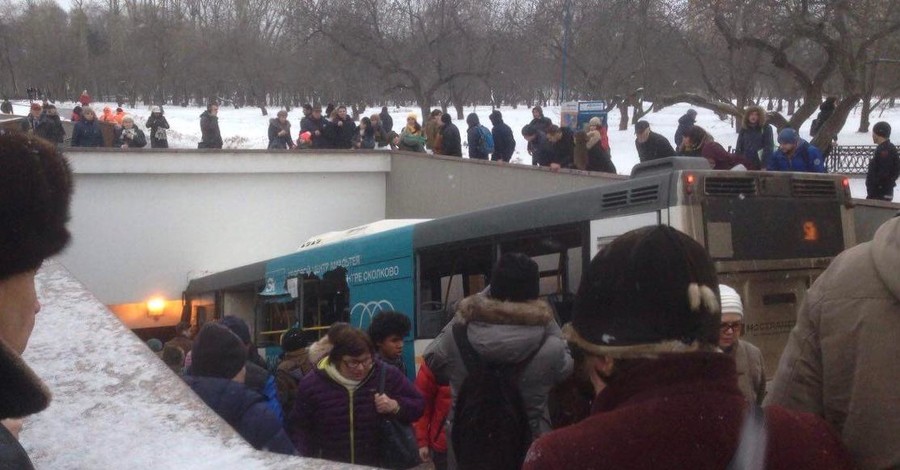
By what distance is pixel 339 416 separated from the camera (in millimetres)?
5488

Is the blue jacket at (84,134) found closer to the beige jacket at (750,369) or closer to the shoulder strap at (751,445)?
the beige jacket at (750,369)

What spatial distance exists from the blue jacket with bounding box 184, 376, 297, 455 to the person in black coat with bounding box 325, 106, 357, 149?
2032 cm

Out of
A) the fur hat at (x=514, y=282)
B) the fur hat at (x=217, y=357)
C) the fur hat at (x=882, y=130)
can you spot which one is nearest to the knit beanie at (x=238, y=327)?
the fur hat at (x=217, y=357)

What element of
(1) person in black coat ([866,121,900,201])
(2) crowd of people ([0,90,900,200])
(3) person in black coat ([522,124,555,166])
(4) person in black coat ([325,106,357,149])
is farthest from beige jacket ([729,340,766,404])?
(4) person in black coat ([325,106,357,149])

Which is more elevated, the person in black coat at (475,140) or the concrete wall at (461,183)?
the person in black coat at (475,140)

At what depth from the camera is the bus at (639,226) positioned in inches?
319

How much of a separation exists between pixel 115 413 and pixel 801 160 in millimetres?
10217

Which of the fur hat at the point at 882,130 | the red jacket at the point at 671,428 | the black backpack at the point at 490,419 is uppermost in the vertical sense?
the fur hat at the point at 882,130

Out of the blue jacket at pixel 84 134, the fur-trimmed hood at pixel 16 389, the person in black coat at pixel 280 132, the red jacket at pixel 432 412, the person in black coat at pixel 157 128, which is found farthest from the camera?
the person in black coat at pixel 280 132

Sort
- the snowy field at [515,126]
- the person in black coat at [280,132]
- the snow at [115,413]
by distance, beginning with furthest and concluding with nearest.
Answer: the snowy field at [515,126], the person in black coat at [280,132], the snow at [115,413]

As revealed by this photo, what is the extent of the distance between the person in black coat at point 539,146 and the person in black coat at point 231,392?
1264cm

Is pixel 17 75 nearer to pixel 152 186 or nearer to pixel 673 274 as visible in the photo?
pixel 152 186

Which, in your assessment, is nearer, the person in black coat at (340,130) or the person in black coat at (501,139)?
the person in black coat at (501,139)

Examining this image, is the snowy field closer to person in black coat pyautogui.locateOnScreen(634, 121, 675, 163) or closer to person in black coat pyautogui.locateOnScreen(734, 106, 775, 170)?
person in black coat pyautogui.locateOnScreen(634, 121, 675, 163)
